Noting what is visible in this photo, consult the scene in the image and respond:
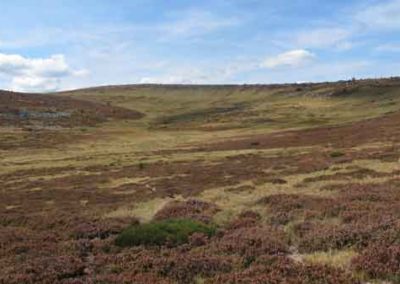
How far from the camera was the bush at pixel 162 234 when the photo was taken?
15656 mm

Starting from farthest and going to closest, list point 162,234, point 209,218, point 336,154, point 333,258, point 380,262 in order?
point 336,154, point 209,218, point 162,234, point 333,258, point 380,262

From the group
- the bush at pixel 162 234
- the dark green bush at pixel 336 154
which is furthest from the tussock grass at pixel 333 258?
the dark green bush at pixel 336 154

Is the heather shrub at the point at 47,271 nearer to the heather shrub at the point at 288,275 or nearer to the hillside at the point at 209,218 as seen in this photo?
the hillside at the point at 209,218

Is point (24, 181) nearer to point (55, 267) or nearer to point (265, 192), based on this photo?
point (265, 192)

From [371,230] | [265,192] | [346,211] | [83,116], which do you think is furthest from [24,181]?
[83,116]

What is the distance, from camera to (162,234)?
1586cm

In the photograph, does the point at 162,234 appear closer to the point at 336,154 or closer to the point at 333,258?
the point at 333,258

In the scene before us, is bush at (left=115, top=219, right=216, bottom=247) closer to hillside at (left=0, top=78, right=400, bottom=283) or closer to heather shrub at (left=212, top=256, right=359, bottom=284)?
hillside at (left=0, top=78, right=400, bottom=283)

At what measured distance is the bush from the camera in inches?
616

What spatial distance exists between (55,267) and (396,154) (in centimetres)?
3044

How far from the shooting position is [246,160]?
151 ft

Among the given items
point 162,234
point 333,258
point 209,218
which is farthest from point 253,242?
point 209,218

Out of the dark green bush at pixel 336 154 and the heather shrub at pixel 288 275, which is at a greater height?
the heather shrub at pixel 288 275

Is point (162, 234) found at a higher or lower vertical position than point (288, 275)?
lower
